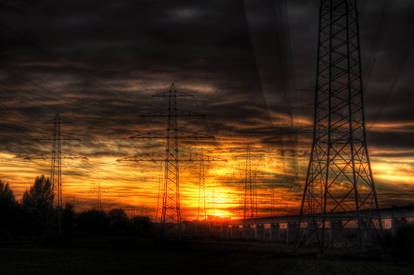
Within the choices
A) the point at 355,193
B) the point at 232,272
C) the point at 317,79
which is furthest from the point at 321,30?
the point at 232,272

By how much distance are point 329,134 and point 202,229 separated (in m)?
106

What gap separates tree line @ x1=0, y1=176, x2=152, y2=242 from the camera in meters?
84.4

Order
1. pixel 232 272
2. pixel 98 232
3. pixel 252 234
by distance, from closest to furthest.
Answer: pixel 232 272
pixel 252 234
pixel 98 232

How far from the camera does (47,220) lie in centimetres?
7144

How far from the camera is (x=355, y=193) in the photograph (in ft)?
120

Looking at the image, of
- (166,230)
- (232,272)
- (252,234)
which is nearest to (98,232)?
(252,234)

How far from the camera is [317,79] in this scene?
42.1m

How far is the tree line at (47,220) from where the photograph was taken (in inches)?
3323

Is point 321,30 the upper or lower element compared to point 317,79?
upper

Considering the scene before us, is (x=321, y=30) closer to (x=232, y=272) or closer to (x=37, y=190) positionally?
(x=232, y=272)

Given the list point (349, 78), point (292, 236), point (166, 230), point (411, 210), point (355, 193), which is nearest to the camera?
point (355, 193)

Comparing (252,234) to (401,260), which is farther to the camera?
(252,234)

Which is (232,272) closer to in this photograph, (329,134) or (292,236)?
(329,134)

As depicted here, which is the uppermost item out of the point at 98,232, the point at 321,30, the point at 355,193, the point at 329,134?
the point at 321,30
